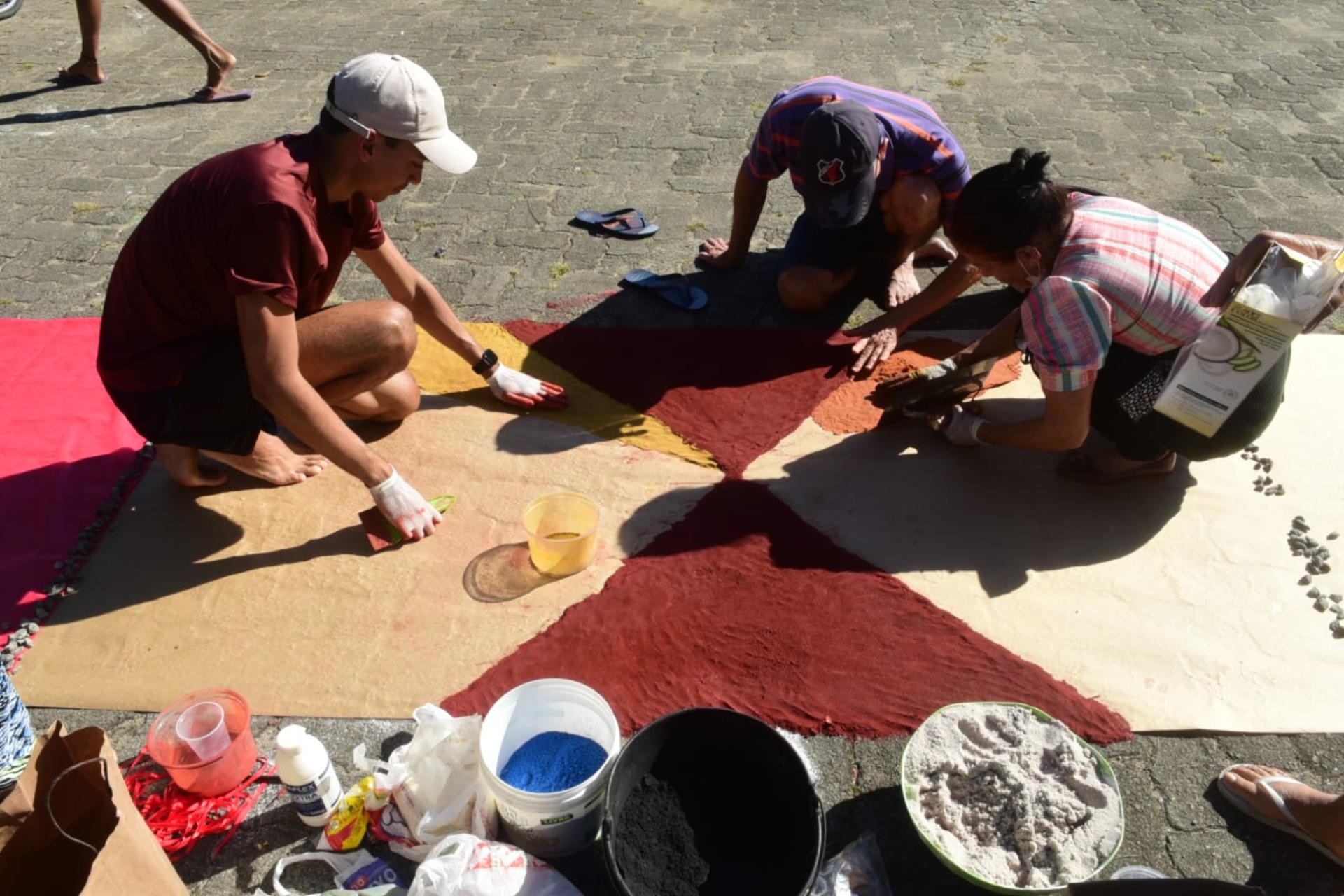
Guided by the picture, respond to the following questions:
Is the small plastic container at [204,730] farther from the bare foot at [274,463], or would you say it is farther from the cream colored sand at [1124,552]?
the cream colored sand at [1124,552]

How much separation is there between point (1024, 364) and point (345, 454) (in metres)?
2.61

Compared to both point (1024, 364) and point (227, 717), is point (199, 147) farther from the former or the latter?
point (1024, 364)

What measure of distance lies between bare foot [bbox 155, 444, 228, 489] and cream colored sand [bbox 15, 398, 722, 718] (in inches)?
2.0

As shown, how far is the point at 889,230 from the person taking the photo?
161 inches

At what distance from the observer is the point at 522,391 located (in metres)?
3.59

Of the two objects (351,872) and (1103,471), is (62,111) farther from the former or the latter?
(1103,471)

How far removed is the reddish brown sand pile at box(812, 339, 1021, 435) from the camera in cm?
354

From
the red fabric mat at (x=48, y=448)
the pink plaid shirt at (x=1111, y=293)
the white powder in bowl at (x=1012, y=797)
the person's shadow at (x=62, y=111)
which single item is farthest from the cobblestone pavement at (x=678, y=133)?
the pink plaid shirt at (x=1111, y=293)

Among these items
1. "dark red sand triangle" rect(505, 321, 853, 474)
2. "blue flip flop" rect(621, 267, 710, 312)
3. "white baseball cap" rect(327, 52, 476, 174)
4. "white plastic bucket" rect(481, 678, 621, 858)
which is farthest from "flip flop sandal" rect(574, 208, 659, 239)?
"white plastic bucket" rect(481, 678, 621, 858)

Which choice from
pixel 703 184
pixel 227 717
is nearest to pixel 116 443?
pixel 227 717

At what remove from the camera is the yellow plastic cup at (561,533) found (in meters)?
2.91

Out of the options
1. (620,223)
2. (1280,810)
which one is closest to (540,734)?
(1280,810)

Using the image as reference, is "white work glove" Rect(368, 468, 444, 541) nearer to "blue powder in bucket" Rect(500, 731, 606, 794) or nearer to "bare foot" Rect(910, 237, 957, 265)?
"blue powder in bucket" Rect(500, 731, 606, 794)

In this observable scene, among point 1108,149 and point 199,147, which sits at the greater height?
point 1108,149
